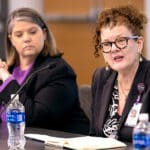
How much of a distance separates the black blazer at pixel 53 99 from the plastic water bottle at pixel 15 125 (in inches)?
22.3

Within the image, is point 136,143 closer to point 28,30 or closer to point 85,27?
point 28,30

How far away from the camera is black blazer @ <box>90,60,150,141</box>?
2549 mm

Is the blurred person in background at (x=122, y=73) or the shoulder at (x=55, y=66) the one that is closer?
the blurred person in background at (x=122, y=73)

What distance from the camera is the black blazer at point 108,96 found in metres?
2.55

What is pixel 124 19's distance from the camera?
267cm

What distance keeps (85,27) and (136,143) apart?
451 centimetres

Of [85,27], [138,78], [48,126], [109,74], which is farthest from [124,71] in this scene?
[85,27]

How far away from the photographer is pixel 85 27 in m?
6.21

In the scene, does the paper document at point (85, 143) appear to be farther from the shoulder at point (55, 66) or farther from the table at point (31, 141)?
the shoulder at point (55, 66)

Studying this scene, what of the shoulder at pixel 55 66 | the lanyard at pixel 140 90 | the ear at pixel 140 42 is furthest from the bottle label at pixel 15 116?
the shoulder at pixel 55 66

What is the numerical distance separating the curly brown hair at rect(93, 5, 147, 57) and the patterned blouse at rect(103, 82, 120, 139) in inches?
13.7

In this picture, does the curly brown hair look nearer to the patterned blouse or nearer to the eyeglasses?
the eyeglasses

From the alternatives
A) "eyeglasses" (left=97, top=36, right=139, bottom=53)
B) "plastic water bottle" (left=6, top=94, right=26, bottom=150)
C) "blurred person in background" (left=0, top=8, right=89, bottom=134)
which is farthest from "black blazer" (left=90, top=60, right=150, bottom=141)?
"plastic water bottle" (left=6, top=94, right=26, bottom=150)

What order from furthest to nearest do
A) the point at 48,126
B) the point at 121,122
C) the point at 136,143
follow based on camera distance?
the point at 48,126, the point at 121,122, the point at 136,143
